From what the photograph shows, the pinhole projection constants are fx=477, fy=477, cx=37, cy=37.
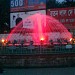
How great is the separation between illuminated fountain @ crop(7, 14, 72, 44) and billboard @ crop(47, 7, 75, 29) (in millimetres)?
935

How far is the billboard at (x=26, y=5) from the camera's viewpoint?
196 ft

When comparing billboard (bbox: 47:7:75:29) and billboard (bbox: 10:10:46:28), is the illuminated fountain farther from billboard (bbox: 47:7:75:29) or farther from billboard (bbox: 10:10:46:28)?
billboard (bbox: 47:7:75:29)

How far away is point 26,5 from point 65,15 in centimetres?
554

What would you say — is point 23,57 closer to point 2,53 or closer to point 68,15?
point 2,53

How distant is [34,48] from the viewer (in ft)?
141

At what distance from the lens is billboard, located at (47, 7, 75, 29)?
58.6 m

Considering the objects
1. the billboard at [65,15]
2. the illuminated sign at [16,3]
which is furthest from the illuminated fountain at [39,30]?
the illuminated sign at [16,3]

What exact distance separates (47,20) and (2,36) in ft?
19.3

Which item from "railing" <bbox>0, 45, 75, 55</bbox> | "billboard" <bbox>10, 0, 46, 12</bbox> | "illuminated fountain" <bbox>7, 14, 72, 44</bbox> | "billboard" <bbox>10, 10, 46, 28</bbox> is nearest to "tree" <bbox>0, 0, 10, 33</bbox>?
"billboard" <bbox>10, 0, 46, 12</bbox>

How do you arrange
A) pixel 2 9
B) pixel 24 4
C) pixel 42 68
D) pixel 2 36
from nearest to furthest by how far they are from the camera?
pixel 42 68 → pixel 2 36 → pixel 24 4 → pixel 2 9

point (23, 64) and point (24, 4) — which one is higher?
point (24, 4)

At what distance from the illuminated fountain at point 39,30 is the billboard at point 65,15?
94 centimetres

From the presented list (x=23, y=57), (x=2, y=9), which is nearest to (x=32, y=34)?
(x=2, y=9)

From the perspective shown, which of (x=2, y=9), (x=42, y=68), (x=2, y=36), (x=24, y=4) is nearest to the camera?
(x=42, y=68)
